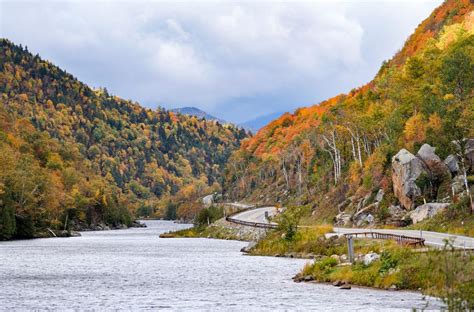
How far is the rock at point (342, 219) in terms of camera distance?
8984 centimetres

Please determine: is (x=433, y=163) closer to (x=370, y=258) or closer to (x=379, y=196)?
(x=379, y=196)

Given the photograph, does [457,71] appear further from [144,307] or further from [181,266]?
[144,307]

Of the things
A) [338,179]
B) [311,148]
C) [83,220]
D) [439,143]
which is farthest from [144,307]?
[83,220]

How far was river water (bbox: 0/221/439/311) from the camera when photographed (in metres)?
36.1

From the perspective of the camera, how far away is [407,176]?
253 ft

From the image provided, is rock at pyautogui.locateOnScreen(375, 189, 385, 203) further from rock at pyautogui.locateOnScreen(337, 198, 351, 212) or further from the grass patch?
the grass patch

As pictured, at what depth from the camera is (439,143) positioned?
79250 millimetres

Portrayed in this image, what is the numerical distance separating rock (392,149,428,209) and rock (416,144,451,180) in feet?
2.54

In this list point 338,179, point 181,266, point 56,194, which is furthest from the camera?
point 56,194

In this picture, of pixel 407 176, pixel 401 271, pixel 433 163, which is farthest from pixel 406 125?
pixel 401 271

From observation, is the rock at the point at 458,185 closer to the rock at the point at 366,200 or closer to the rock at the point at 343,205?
the rock at the point at 366,200

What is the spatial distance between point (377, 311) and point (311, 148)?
5469 inches

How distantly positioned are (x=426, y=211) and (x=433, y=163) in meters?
9.84

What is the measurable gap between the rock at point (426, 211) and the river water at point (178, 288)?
47.9 ft
